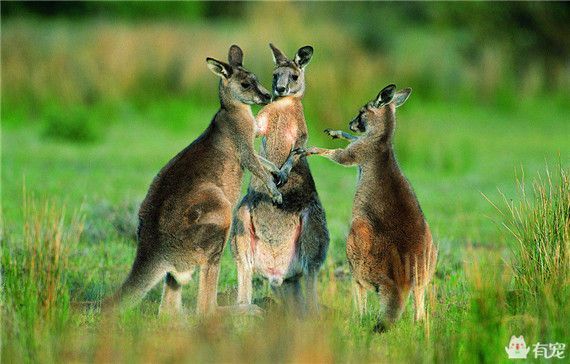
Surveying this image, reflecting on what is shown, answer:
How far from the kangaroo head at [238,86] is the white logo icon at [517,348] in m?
2.43

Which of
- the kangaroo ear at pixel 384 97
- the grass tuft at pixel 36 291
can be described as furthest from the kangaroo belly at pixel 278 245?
the grass tuft at pixel 36 291

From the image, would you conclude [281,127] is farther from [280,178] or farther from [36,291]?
[36,291]

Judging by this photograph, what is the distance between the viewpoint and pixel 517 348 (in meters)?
5.88

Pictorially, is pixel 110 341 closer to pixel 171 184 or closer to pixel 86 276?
pixel 171 184

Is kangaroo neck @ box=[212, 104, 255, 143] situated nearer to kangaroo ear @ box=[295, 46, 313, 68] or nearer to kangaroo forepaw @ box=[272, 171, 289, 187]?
kangaroo forepaw @ box=[272, 171, 289, 187]

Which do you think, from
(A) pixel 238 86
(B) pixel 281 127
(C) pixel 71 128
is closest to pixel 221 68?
(A) pixel 238 86

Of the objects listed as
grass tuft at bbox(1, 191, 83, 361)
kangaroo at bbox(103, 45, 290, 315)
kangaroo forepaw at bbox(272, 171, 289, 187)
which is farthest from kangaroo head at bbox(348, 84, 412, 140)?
grass tuft at bbox(1, 191, 83, 361)

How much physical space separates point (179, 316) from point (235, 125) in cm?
138

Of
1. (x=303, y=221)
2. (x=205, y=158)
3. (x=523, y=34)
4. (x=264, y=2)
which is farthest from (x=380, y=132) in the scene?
(x=264, y=2)

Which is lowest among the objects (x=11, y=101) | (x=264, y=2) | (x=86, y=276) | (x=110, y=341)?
(x=110, y=341)

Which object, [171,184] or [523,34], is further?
[523,34]

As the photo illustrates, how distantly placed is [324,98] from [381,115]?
1028 centimetres

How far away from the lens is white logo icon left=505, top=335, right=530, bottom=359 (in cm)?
582

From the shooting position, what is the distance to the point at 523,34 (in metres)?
26.2
